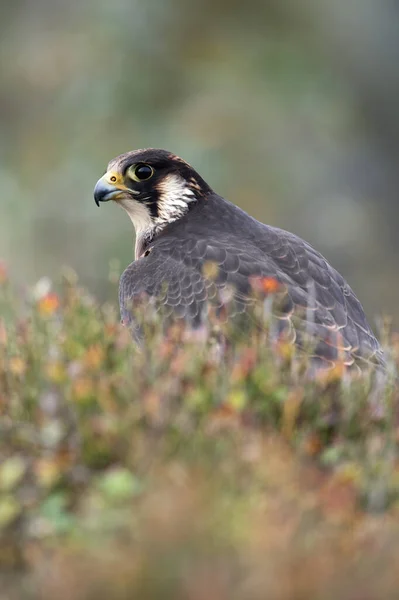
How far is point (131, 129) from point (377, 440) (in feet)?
47.8

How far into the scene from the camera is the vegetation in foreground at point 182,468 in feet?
9.30

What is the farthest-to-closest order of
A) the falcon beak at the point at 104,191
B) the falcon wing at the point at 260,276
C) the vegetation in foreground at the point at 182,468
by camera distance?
the falcon beak at the point at 104,191 → the falcon wing at the point at 260,276 → the vegetation in foreground at the point at 182,468

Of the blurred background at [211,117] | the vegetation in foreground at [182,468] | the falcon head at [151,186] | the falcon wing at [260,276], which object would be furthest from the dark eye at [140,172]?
the blurred background at [211,117]

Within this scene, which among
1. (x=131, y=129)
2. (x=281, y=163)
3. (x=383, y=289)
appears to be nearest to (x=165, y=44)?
(x=131, y=129)

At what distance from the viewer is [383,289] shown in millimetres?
17062

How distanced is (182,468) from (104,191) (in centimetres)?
339

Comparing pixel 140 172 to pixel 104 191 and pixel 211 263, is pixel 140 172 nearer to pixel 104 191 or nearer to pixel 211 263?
pixel 104 191

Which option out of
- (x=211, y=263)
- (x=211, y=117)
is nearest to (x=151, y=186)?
(x=211, y=263)

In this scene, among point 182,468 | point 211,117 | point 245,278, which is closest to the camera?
point 182,468

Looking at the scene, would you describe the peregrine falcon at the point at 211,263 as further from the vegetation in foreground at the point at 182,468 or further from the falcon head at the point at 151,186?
the vegetation in foreground at the point at 182,468

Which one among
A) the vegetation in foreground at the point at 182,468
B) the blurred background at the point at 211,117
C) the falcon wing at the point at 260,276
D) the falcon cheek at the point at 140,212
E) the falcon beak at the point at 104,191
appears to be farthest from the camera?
the blurred background at the point at 211,117

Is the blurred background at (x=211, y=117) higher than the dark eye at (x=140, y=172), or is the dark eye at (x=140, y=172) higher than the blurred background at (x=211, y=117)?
the blurred background at (x=211, y=117)

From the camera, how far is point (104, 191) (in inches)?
252

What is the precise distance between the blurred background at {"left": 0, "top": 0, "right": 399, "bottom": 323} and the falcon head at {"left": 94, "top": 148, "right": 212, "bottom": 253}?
30.1ft
